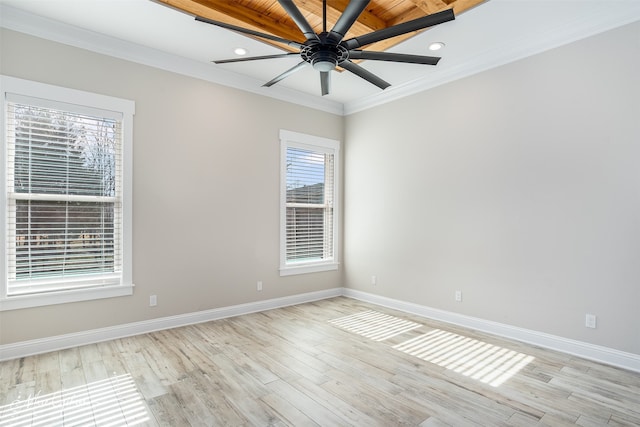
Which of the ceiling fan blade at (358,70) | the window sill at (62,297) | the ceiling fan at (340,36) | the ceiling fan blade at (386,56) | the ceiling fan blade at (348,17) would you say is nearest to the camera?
the ceiling fan blade at (348,17)

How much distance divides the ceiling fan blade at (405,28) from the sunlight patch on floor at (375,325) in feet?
9.30

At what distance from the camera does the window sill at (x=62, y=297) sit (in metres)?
3.04

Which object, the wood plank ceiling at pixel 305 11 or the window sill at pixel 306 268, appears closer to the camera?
the wood plank ceiling at pixel 305 11

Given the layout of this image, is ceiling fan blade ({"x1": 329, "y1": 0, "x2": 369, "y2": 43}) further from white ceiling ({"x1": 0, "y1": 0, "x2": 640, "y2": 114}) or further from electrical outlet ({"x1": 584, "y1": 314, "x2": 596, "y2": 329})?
electrical outlet ({"x1": 584, "y1": 314, "x2": 596, "y2": 329})

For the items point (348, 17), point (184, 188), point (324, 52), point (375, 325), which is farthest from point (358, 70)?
point (375, 325)

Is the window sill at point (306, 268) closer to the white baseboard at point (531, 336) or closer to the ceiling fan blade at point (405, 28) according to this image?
the white baseboard at point (531, 336)

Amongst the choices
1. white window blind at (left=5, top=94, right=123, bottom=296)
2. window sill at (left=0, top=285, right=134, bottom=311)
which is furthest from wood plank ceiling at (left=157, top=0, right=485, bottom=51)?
window sill at (left=0, top=285, right=134, bottom=311)

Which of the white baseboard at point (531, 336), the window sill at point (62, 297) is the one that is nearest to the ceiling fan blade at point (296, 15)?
the window sill at point (62, 297)

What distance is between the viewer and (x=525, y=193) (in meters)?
3.53

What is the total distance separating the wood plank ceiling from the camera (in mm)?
2943

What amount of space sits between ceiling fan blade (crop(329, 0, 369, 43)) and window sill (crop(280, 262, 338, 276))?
333cm

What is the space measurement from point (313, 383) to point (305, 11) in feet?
10.4

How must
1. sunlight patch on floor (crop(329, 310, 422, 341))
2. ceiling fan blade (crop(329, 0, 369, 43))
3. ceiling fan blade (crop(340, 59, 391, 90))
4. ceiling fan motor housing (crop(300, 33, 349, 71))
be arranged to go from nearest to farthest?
1. ceiling fan blade (crop(329, 0, 369, 43))
2. ceiling fan motor housing (crop(300, 33, 349, 71))
3. ceiling fan blade (crop(340, 59, 391, 90))
4. sunlight patch on floor (crop(329, 310, 422, 341))

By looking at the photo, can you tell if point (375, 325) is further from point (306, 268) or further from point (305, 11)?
point (305, 11)
